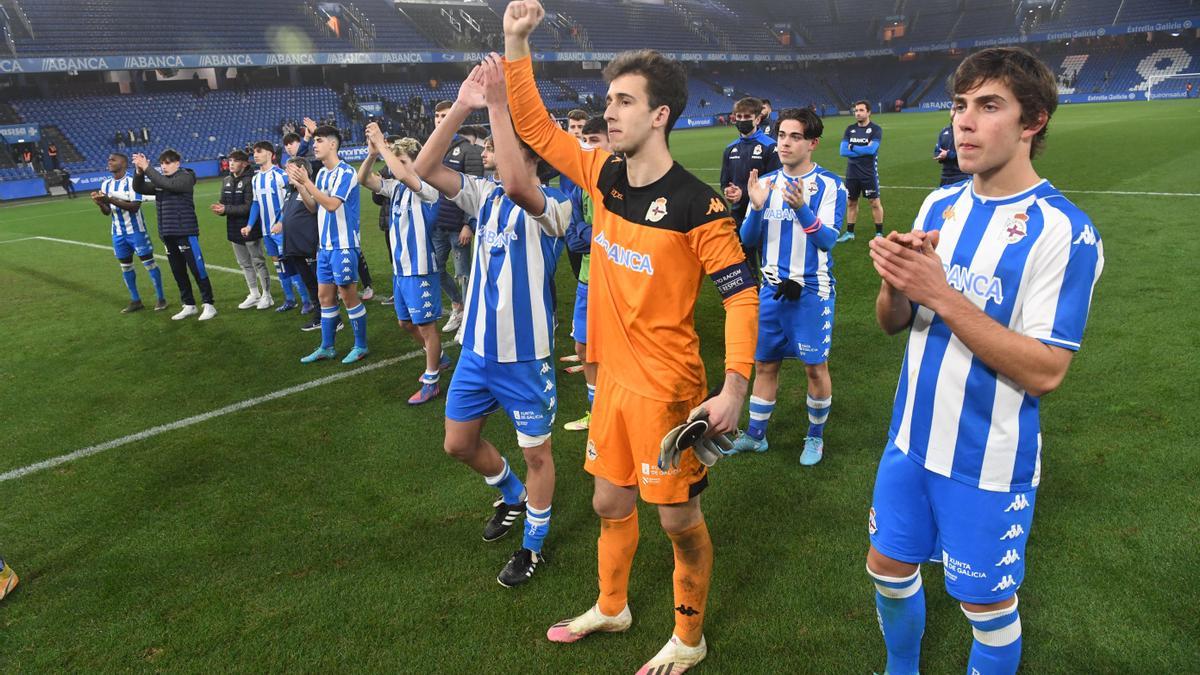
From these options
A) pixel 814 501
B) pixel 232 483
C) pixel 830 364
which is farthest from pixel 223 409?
pixel 830 364

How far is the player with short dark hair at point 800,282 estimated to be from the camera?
473cm

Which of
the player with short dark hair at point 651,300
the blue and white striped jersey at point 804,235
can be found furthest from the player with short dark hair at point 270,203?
the player with short dark hair at point 651,300

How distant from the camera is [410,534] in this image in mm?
4332

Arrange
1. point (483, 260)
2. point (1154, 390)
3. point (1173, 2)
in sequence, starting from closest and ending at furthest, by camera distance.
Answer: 1. point (483, 260)
2. point (1154, 390)
3. point (1173, 2)

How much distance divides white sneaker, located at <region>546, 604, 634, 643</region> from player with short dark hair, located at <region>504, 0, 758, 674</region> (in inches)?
10.6

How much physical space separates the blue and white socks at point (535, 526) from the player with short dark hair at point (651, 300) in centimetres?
80

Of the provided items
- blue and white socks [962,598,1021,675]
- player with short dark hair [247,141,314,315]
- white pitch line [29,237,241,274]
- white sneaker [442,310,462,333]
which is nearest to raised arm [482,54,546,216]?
blue and white socks [962,598,1021,675]

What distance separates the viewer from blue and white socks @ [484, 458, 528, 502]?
13.7ft

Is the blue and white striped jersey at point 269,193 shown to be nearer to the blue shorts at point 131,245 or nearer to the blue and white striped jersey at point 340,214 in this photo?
the blue and white striped jersey at point 340,214

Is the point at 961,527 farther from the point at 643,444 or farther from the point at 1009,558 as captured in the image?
the point at 643,444

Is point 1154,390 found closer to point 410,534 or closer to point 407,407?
point 410,534

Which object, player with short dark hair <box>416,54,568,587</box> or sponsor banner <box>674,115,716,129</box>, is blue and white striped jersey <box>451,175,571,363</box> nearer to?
player with short dark hair <box>416,54,568,587</box>

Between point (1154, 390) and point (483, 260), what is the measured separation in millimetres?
5371

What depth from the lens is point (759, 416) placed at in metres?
5.05
